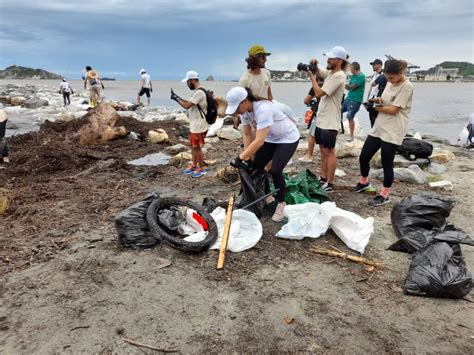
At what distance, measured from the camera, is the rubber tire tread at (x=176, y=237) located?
345 cm

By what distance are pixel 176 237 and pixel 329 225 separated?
5.39 ft

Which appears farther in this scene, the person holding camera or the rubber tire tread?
the person holding camera

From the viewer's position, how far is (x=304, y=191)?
461 centimetres

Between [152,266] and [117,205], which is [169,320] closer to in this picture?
[152,266]

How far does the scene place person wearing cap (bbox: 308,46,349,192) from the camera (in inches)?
183

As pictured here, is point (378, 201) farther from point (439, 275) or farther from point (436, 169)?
point (436, 169)

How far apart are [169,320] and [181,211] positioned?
1.50 metres

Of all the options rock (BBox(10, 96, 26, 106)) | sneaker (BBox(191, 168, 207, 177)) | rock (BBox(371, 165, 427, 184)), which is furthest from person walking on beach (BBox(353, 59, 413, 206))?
rock (BBox(10, 96, 26, 106))

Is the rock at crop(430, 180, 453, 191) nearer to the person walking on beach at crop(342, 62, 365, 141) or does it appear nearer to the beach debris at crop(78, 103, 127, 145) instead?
the person walking on beach at crop(342, 62, 365, 141)

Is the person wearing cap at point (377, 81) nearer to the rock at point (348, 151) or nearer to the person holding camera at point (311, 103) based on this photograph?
the rock at point (348, 151)

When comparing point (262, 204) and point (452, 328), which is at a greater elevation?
point (262, 204)

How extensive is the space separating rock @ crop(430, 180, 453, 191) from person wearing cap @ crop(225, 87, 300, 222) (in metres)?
2.91

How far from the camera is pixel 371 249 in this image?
3.73 m

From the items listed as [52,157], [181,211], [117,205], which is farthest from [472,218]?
[52,157]
